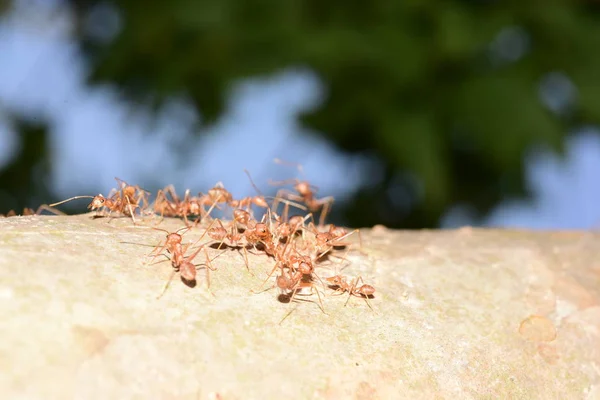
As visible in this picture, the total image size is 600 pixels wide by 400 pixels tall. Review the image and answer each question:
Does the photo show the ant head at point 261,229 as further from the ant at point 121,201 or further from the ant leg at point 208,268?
the ant at point 121,201

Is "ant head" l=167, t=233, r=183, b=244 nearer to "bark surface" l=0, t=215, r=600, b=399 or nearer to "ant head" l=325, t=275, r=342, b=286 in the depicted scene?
"bark surface" l=0, t=215, r=600, b=399

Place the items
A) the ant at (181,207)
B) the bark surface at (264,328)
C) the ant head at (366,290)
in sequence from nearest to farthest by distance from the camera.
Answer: the bark surface at (264,328), the ant head at (366,290), the ant at (181,207)

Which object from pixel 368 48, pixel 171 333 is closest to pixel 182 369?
pixel 171 333

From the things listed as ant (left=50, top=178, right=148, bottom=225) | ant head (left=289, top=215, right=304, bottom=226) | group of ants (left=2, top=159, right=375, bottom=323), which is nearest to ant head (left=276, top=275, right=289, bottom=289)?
group of ants (left=2, top=159, right=375, bottom=323)

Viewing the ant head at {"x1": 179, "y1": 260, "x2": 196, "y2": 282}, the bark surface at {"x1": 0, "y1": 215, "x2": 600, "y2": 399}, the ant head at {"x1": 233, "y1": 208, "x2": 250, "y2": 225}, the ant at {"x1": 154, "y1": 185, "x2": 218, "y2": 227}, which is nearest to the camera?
the bark surface at {"x1": 0, "y1": 215, "x2": 600, "y2": 399}

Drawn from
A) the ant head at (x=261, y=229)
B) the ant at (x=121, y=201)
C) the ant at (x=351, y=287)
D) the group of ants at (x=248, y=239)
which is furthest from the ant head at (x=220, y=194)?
the ant at (x=351, y=287)

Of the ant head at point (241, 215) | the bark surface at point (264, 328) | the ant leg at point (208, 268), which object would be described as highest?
the ant head at point (241, 215)

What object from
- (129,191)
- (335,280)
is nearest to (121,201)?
(129,191)

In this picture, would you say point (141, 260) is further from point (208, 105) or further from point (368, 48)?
point (208, 105)

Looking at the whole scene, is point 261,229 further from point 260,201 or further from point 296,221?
point 260,201
